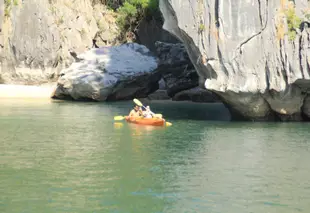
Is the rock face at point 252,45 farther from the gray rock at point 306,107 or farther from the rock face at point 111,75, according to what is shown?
the rock face at point 111,75

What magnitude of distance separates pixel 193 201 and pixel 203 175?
2.49 metres

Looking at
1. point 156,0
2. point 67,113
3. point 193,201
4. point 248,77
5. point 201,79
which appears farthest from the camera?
point 156,0

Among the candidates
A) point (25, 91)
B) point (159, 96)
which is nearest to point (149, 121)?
point (159, 96)

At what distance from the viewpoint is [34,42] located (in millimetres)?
45594

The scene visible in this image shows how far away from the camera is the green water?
1092 cm

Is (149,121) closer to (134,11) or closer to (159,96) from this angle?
(159,96)

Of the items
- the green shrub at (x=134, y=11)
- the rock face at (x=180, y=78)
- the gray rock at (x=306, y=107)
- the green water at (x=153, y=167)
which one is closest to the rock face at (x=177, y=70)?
the rock face at (x=180, y=78)

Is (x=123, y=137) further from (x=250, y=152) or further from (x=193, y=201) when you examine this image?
(x=193, y=201)

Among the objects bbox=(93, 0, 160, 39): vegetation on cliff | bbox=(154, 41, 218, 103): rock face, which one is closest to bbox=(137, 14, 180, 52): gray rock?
bbox=(93, 0, 160, 39): vegetation on cliff

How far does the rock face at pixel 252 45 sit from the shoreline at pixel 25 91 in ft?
65.7

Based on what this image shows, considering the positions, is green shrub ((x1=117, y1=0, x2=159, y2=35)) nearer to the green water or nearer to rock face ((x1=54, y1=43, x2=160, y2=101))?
rock face ((x1=54, y1=43, x2=160, y2=101))

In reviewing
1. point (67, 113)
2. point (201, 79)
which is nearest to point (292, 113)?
point (201, 79)

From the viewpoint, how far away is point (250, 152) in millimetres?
17156

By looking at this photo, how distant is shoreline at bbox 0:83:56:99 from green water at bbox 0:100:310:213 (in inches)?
673
